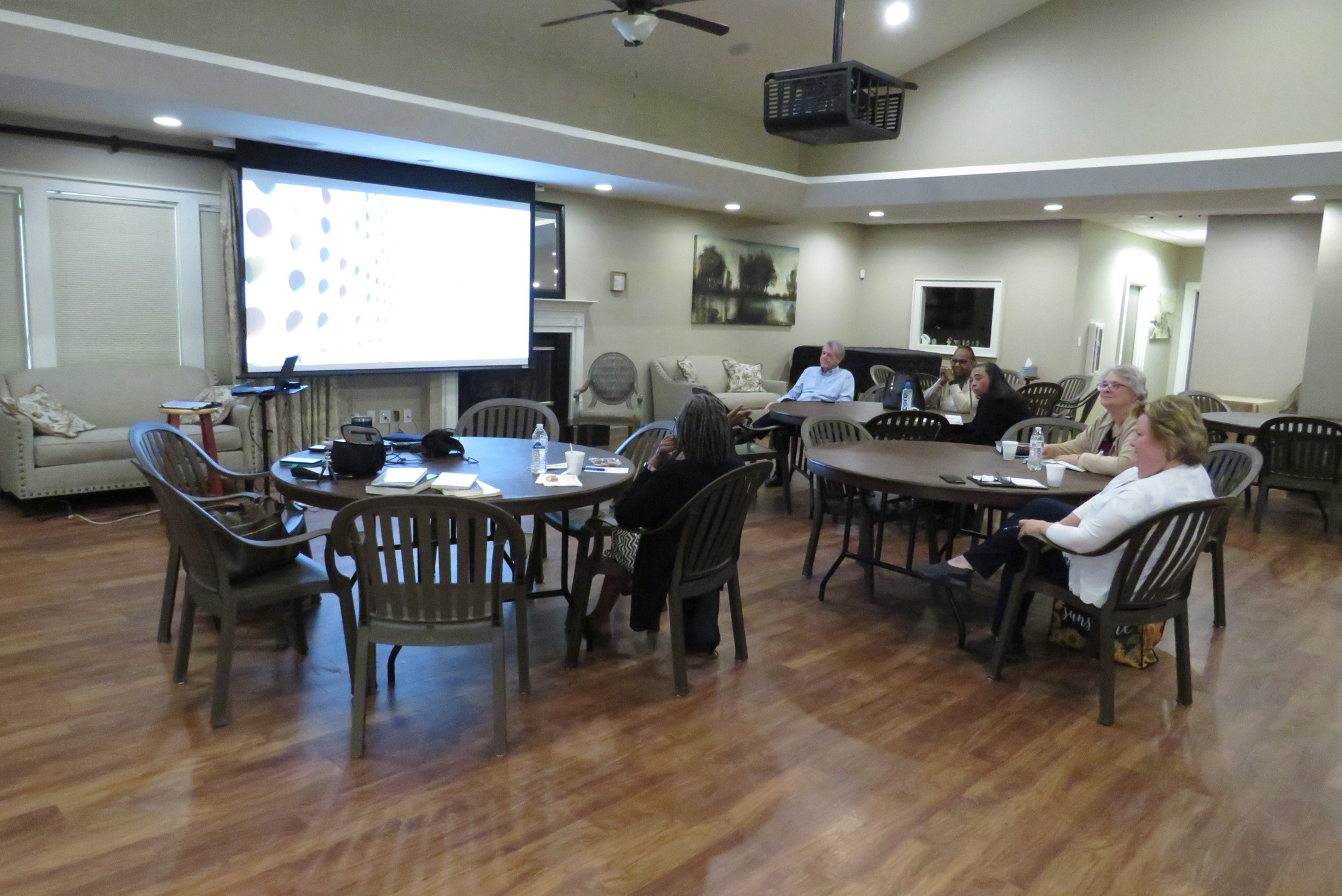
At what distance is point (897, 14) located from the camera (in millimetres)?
7969

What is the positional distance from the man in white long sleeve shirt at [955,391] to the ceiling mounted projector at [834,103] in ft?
7.57

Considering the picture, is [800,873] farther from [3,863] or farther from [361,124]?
[361,124]

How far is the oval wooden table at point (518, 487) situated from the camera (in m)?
3.02

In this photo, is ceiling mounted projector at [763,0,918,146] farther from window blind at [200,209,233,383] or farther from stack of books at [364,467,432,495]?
window blind at [200,209,233,383]

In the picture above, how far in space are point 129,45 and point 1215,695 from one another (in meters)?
6.10

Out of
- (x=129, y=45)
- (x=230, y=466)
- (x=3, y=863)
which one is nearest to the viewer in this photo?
(x=3, y=863)

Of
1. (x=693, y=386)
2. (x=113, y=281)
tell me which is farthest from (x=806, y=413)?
(x=113, y=281)

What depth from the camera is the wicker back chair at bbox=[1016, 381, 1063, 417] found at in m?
7.80

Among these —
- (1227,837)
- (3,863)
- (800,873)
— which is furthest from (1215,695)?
(3,863)

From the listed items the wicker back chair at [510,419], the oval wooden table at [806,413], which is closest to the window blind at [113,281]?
the wicker back chair at [510,419]

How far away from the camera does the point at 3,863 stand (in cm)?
212

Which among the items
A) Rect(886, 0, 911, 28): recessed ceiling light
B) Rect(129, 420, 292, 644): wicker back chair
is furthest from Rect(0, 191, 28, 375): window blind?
Rect(886, 0, 911, 28): recessed ceiling light

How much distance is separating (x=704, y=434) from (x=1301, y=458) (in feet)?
16.3

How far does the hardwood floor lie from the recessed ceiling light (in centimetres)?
608
